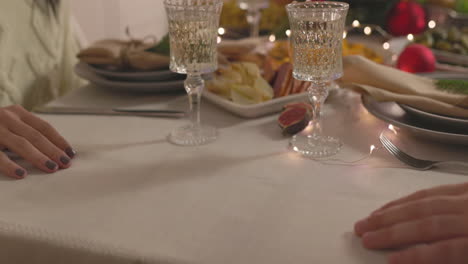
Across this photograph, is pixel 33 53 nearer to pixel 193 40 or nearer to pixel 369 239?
pixel 193 40

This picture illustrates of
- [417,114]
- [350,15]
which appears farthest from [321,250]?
[350,15]

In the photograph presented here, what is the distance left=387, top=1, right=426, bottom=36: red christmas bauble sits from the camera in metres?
1.90

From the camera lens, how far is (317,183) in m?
0.70

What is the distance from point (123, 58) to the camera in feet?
3.82

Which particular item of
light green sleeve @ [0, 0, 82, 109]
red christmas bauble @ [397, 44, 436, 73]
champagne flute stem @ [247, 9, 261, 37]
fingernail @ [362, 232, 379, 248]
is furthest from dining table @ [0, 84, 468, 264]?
champagne flute stem @ [247, 9, 261, 37]

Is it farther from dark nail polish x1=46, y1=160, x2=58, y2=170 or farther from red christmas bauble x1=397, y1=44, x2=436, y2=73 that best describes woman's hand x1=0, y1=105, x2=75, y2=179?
red christmas bauble x1=397, y1=44, x2=436, y2=73

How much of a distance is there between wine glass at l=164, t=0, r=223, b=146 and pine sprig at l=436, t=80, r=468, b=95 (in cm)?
48

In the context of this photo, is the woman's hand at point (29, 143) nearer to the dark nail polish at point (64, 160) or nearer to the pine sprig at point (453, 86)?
the dark nail polish at point (64, 160)

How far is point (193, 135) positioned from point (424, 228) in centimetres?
49

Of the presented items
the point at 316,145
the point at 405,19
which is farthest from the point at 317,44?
the point at 405,19

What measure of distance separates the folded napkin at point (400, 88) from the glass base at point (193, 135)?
323mm

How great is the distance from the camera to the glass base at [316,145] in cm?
80

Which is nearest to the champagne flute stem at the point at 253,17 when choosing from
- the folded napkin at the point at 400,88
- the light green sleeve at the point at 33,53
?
the light green sleeve at the point at 33,53

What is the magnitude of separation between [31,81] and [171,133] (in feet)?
1.76
